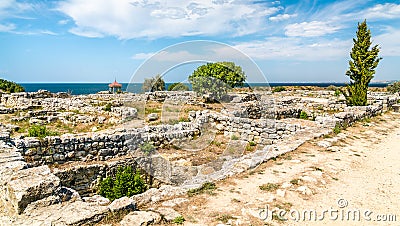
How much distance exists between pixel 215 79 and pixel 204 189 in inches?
890

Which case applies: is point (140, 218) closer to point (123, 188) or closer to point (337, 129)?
point (123, 188)

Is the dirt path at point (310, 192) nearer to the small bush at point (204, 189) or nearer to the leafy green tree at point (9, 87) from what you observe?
the small bush at point (204, 189)

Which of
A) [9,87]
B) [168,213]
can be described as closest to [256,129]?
[168,213]

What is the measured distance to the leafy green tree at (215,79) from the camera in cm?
2794

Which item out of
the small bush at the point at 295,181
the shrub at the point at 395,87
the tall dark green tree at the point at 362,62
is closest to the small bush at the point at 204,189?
the small bush at the point at 295,181

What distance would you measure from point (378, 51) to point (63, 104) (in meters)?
24.8

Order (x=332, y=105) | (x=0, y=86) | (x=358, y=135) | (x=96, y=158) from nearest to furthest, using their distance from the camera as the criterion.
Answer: (x=96, y=158), (x=358, y=135), (x=332, y=105), (x=0, y=86)

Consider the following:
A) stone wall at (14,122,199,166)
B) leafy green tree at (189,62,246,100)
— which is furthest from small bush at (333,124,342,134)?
leafy green tree at (189,62,246,100)

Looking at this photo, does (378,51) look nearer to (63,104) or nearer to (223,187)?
(223,187)

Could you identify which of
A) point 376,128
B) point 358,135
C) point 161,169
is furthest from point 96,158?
point 376,128

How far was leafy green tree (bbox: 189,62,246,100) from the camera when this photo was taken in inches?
1100

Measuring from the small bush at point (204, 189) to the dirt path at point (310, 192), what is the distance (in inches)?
5.8

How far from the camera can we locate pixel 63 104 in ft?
72.9

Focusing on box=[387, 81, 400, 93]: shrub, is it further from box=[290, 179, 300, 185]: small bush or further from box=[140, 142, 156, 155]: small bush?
box=[290, 179, 300, 185]: small bush
